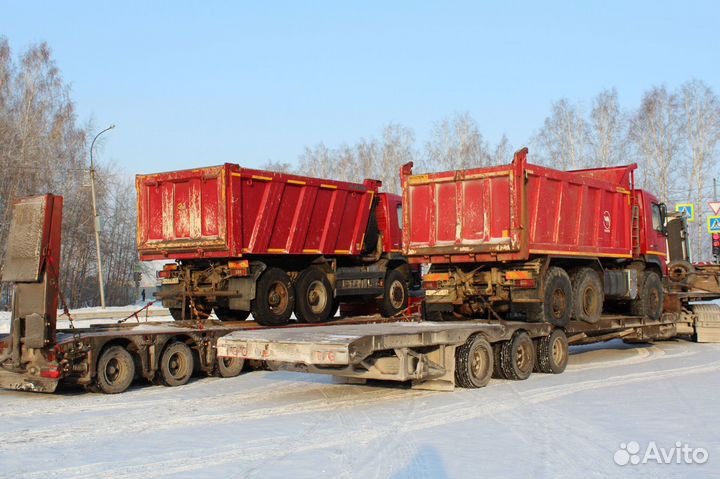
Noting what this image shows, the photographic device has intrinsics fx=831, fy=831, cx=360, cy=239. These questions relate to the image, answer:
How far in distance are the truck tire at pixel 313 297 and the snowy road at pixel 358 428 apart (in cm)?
234

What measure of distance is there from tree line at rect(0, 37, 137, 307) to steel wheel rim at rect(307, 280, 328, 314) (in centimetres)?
2302

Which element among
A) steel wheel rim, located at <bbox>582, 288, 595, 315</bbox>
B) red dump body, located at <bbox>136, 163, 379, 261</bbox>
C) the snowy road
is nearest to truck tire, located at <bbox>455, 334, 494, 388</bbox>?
the snowy road

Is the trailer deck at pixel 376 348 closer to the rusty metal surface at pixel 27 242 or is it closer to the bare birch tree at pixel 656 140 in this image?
the rusty metal surface at pixel 27 242

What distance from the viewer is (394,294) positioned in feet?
55.5

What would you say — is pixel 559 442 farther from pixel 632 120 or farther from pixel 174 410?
pixel 632 120

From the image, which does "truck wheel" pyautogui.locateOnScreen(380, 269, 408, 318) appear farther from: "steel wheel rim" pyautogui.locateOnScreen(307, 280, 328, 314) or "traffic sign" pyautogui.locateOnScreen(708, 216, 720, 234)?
"traffic sign" pyautogui.locateOnScreen(708, 216, 720, 234)

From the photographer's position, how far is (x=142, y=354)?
11781 millimetres

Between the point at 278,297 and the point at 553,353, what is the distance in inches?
190

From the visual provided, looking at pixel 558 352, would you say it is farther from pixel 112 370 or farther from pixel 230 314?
pixel 112 370

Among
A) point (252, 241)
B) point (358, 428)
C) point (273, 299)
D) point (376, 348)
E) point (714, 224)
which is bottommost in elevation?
point (358, 428)

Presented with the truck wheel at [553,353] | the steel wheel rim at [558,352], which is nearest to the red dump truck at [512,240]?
the truck wheel at [553,353]

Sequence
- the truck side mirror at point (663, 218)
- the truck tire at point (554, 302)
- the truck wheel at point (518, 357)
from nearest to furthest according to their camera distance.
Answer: the truck wheel at point (518, 357)
the truck tire at point (554, 302)
the truck side mirror at point (663, 218)

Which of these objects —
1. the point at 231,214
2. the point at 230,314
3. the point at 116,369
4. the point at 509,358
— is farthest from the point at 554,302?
the point at 116,369

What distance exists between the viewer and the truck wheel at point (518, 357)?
12.0 meters
